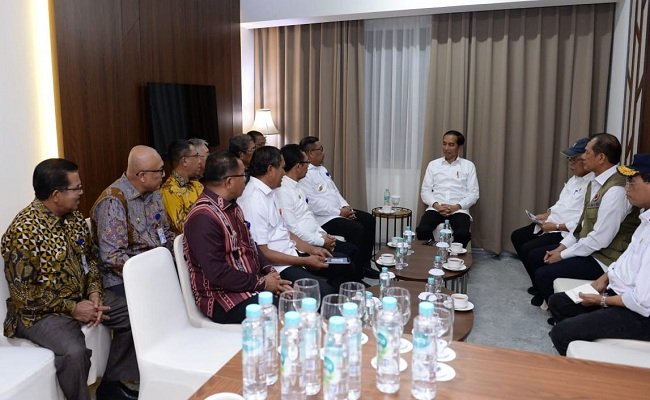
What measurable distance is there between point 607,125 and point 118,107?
14.6ft

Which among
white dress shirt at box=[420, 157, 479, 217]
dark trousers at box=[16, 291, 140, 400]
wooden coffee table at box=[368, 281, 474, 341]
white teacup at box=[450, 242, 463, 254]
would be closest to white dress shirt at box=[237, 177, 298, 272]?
wooden coffee table at box=[368, 281, 474, 341]

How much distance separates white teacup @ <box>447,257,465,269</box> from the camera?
3.48 meters

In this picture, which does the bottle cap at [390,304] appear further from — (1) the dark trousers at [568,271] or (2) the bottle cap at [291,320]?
(1) the dark trousers at [568,271]

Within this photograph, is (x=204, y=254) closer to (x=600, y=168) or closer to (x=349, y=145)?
(x=600, y=168)

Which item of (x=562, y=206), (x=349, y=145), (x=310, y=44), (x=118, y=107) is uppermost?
(x=310, y=44)

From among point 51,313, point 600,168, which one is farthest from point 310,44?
point 51,313

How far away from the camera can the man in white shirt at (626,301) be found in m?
2.32

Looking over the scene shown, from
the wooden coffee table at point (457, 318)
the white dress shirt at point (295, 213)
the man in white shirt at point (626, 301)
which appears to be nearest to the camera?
Result: the man in white shirt at point (626, 301)

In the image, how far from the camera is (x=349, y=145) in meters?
5.75

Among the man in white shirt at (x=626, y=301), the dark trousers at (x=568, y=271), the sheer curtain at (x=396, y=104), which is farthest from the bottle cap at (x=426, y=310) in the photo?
the sheer curtain at (x=396, y=104)

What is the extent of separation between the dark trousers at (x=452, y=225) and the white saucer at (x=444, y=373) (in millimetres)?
3215

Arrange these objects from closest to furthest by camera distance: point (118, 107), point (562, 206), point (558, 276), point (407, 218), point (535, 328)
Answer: point (558, 276) → point (535, 328) → point (118, 107) → point (562, 206) → point (407, 218)

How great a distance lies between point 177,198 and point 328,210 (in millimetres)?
1658

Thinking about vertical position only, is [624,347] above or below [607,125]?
below
